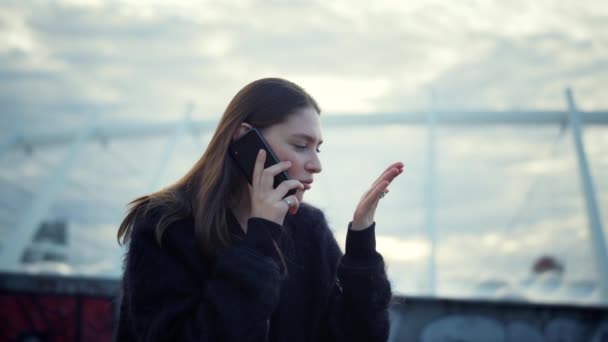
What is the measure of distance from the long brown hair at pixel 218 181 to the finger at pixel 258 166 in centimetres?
22

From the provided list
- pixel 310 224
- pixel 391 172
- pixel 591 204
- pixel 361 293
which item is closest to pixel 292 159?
pixel 391 172

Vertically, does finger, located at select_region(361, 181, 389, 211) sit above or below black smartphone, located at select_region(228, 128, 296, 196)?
below

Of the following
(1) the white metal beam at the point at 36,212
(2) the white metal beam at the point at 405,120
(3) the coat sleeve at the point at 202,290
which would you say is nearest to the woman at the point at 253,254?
(3) the coat sleeve at the point at 202,290

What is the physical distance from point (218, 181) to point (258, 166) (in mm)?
281

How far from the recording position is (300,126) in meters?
2.72

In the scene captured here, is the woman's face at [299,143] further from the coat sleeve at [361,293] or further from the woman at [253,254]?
the coat sleeve at [361,293]

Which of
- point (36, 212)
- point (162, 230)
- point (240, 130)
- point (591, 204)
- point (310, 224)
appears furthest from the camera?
point (36, 212)

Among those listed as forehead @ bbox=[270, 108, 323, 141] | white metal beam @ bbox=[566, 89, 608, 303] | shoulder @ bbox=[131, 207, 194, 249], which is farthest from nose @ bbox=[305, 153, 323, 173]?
white metal beam @ bbox=[566, 89, 608, 303]

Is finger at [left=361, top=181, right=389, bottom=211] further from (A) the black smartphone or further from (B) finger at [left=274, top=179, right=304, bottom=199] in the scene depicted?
(A) the black smartphone

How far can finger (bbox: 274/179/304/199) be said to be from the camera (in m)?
2.45

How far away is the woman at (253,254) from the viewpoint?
7.59 feet

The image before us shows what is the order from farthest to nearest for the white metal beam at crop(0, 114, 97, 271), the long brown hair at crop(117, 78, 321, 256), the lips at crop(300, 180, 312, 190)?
the white metal beam at crop(0, 114, 97, 271) → the lips at crop(300, 180, 312, 190) → the long brown hair at crop(117, 78, 321, 256)

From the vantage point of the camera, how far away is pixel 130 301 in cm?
244

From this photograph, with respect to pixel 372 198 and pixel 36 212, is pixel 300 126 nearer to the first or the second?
pixel 372 198
